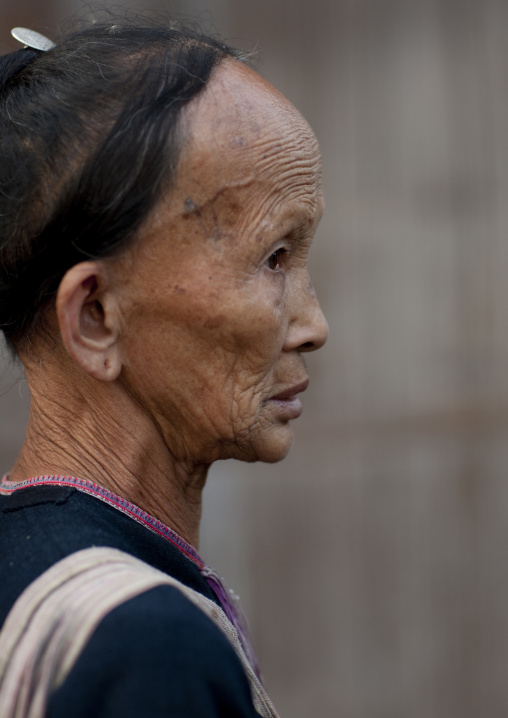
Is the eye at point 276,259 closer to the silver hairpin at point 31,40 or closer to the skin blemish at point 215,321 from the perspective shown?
the skin blemish at point 215,321

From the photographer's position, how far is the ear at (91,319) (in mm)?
1299

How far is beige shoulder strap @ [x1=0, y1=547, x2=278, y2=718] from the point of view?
3.21 feet

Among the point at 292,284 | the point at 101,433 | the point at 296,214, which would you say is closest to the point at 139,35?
the point at 296,214

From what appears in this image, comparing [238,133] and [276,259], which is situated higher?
[238,133]

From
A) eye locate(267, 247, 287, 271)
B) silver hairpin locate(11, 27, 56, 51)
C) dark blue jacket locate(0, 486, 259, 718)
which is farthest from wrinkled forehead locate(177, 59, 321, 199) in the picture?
dark blue jacket locate(0, 486, 259, 718)

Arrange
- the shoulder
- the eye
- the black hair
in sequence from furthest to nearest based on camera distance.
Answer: the eye, the black hair, the shoulder

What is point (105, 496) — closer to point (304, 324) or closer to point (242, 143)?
point (304, 324)

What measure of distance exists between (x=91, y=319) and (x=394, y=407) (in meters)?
2.45

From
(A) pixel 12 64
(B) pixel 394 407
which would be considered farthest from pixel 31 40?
(B) pixel 394 407

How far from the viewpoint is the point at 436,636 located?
3633mm

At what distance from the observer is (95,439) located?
56.6 inches

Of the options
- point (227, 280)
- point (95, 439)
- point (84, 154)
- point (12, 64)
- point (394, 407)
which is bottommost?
point (394, 407)

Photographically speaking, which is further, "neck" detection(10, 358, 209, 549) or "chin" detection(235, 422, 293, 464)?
"chin" detection(235, 422, 293, 464)

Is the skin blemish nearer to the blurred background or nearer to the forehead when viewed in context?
the forehead
